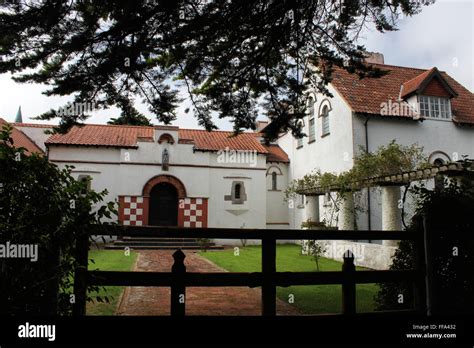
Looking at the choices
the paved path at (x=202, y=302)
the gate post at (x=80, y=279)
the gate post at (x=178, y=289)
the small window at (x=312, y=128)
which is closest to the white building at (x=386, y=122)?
the small window at (x=312, y=128)

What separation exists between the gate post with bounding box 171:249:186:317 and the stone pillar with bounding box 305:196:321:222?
12.8m

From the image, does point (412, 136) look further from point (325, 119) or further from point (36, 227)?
point (36, 227)

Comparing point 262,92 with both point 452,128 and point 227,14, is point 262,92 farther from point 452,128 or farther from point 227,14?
point 452,128

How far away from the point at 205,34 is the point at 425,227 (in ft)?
12.4

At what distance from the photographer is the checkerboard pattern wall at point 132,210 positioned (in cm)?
2047

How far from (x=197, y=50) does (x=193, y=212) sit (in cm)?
1705

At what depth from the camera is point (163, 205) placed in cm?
2167

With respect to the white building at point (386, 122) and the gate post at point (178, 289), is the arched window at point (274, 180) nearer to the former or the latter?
the white building at point (386, 122)

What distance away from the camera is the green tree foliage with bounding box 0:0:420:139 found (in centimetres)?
404

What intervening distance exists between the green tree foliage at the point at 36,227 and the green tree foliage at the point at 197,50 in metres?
1.51

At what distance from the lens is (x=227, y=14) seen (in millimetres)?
4758

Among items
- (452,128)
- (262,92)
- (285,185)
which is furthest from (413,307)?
(285,185)

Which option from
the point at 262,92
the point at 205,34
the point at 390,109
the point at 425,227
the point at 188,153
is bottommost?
the point at 425,227

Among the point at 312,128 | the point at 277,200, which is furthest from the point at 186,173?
the point at 312,128
